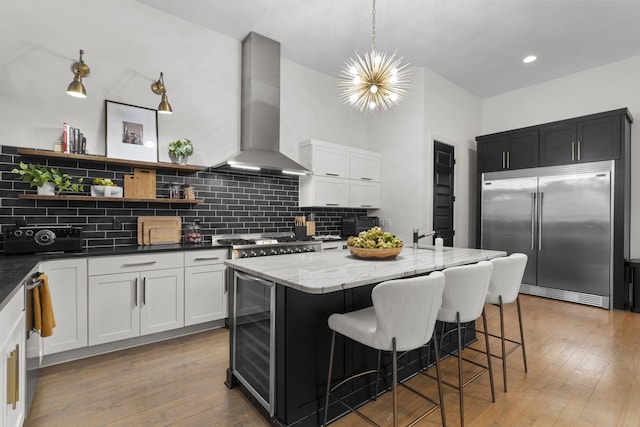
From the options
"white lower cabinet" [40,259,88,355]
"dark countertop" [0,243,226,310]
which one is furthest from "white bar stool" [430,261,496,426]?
"white lower cabinet" [40,259,88,355]

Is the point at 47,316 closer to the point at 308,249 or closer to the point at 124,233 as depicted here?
the point at 124,233

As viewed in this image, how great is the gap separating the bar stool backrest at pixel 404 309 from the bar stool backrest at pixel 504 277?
2.99ft

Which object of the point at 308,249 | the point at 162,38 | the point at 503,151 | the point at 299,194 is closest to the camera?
the point at 162,38

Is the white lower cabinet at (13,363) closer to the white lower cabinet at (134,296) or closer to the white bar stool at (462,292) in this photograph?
the white lower cabinet at (134,296)

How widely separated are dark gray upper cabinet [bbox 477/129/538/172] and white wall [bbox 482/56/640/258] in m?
0.71

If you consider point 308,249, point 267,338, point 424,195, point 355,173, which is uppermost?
point 355,173

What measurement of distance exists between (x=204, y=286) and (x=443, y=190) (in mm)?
3728

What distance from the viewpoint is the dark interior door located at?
4.88 meters

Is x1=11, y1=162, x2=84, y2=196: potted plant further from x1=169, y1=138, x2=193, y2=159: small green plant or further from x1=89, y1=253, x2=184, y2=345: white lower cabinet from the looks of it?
x1=169, y1=138, x2=193, y2=159: small green plant

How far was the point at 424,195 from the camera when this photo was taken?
4.71 meters

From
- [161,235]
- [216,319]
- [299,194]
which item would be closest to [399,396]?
[216,319]

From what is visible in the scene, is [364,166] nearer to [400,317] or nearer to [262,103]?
[262,103]

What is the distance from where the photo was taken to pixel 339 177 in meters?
4.78

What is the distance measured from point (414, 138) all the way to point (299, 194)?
6.20 ft
